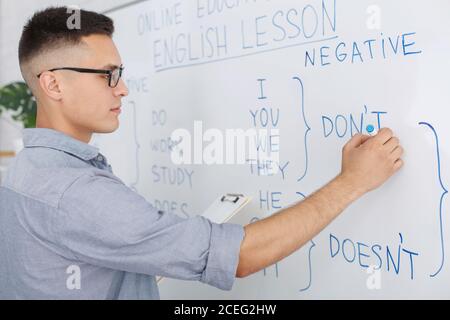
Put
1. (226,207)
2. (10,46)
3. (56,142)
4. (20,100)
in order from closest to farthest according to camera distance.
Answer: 1. (56,142)
2. (226,207)
3. (20,100)
4. (10,46)

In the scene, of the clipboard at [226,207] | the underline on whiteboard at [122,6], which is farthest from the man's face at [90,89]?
the underline on whiteboard at [122,6]

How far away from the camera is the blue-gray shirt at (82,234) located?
2.90ft

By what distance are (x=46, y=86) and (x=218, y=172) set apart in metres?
0.48

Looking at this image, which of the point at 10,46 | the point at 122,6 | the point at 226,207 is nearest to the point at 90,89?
the point at 226,207

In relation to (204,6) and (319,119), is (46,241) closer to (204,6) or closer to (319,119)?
(319,119)

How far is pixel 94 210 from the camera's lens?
886 mm

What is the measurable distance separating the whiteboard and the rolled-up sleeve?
31 centimetres

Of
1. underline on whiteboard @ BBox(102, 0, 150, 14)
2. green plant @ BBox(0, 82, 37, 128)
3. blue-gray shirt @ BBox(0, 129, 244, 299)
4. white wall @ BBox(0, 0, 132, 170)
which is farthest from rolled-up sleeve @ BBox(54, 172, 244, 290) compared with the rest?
white wall @ BBox(0, 0, 132, 170)

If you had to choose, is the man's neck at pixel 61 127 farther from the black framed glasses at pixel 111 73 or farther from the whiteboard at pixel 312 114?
the whiteboard at pixel 312 114

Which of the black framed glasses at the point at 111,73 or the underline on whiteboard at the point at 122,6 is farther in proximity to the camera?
the underline on whiteboard at the point at 122,6

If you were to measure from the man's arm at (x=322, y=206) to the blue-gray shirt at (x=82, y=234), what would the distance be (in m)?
0.03

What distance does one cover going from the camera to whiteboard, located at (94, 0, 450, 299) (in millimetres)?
964

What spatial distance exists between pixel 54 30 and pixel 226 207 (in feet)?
1.69

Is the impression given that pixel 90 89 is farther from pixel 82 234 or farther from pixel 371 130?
pixel 371 130
